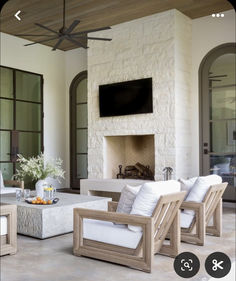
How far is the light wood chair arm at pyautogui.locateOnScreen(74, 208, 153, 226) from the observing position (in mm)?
2589

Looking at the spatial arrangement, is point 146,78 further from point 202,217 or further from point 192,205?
point 202,217

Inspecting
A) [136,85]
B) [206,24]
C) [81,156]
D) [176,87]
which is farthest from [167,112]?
[81,156]

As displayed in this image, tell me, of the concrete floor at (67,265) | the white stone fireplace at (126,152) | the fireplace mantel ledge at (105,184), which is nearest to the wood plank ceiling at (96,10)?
the white stone fireplace at (126,152)

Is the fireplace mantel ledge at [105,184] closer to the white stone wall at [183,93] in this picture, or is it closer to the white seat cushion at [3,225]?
the white stone wall at [183,93]

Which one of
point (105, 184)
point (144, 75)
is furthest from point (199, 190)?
point (144, 75)

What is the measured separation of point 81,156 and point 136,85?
2.61 meters

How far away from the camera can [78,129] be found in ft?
27.3

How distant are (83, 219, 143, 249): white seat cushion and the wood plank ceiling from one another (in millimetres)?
4047

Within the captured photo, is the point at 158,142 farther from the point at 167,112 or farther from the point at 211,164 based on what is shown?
the point at 211,164

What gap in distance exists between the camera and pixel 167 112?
6059 millimetres

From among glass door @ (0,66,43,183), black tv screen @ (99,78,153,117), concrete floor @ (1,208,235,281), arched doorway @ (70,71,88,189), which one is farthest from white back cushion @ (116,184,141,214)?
arched doorway @ (70,71,88,189)

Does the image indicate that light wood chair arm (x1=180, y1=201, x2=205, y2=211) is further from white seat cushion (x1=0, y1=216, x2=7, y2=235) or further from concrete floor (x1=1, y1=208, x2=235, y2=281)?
white seat cushion (x1=0, y1=216, x2=7, y2=235)

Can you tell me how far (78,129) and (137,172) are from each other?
86.1 inches

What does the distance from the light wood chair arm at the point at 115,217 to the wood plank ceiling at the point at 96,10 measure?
3.98 metres
